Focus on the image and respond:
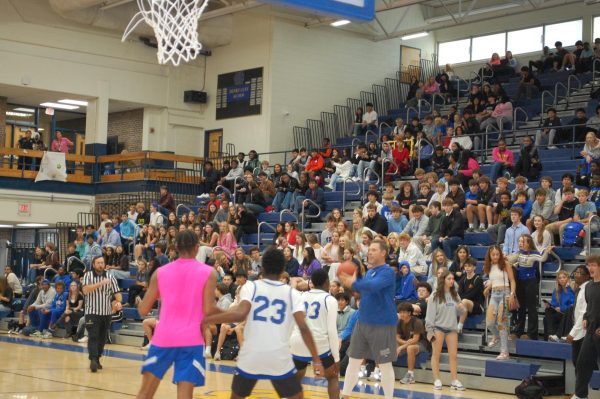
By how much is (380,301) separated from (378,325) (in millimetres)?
251

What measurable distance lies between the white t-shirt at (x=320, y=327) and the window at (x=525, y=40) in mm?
21836

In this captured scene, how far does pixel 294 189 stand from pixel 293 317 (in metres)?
16.0

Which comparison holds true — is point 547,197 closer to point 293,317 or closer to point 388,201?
point 388,201

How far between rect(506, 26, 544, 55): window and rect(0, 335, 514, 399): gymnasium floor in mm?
17965

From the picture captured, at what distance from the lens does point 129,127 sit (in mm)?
32062

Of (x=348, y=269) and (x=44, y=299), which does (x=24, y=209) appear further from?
(x=348, y=269)

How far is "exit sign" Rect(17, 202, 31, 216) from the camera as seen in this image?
27797 millimetres

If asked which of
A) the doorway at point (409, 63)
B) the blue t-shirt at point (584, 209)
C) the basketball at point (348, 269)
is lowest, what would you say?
the basketball at point (348, 269)

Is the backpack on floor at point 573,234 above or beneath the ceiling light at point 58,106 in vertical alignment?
beneath

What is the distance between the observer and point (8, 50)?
28078mm

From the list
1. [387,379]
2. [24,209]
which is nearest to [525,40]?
[24,209]

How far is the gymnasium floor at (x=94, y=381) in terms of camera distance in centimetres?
1170

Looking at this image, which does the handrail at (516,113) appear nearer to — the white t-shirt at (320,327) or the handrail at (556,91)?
the handrail at (556,91)

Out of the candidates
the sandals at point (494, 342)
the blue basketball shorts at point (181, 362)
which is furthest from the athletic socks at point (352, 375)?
the sandals at point (494, 342)
